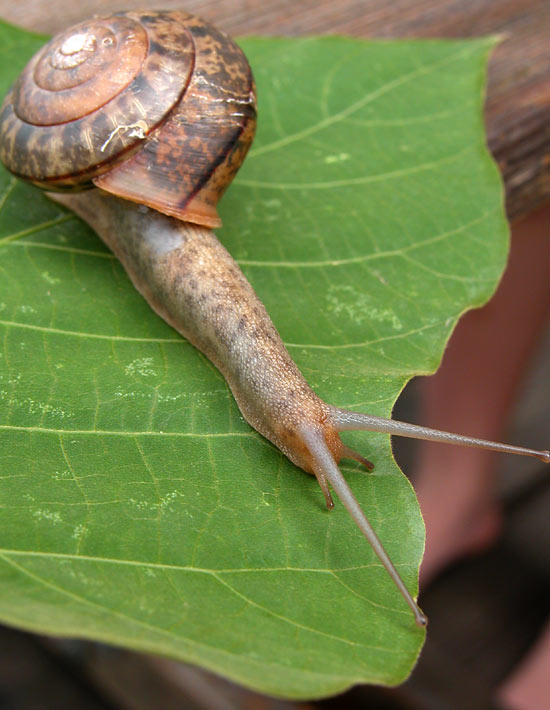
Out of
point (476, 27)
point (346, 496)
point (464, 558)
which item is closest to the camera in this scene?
point (346, 496)

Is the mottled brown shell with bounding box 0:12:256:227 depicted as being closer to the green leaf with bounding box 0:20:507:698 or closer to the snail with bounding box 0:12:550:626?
the snail with bounding box 0:12:550:626

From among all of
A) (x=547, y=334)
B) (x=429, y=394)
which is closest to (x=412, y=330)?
(x=429, y=394)

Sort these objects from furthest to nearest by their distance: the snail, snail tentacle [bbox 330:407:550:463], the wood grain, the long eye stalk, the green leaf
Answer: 1. the wood grain
2. the snail
3. snail tentacle [bbox 330:407:550:463]
4. the long eye stalk
5. the green leaf

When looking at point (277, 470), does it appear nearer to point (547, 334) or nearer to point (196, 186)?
point (196, 186)

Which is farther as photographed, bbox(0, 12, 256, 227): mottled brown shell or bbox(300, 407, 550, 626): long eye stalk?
bbox(0, 12, 256, 227): mottled brown shell

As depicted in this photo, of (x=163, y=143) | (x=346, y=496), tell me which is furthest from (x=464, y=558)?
(x=163, y=143)

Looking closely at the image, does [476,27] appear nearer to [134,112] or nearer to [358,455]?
[134,112]

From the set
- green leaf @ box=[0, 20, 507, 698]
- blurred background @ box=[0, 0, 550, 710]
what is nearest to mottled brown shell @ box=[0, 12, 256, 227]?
green leaf @ box=[0, 20, 507, 698]
